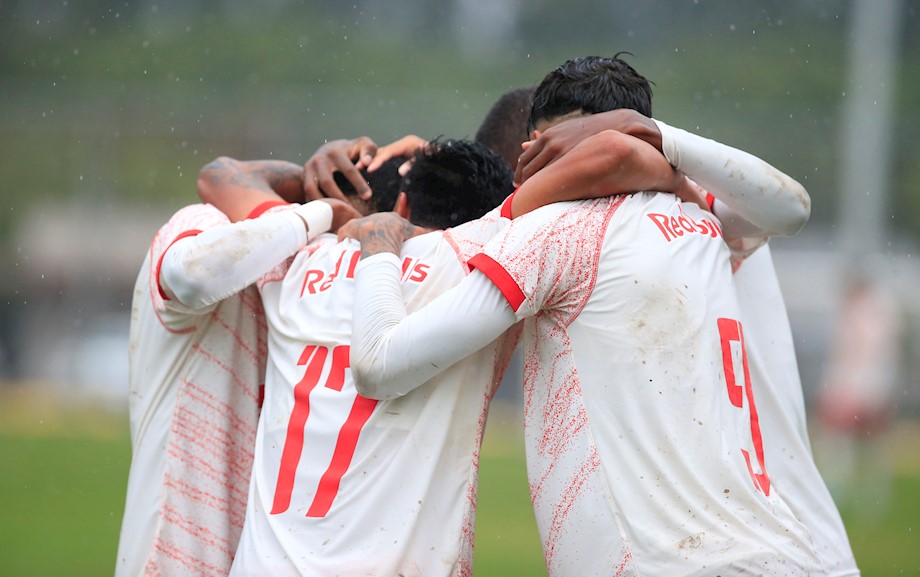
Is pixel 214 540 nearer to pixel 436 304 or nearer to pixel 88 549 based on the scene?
pixel 436 304

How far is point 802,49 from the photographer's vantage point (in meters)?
26.9

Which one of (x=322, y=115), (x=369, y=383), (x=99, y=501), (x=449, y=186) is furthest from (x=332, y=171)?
(x=322, y=115)

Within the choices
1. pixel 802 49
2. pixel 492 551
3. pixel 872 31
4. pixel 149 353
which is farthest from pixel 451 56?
pixel 149 353

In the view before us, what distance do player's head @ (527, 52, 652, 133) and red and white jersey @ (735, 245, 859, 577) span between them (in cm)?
70

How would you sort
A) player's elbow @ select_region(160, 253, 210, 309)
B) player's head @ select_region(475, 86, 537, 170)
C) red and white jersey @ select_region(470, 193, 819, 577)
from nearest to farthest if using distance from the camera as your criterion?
red and white jersey @ select_region(470, 193, 819, 577), player's elbow @ select_region(160, 253, 210, 309), player's head @ select_region(475, 86, 537, 170)

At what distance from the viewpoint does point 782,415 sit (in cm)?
341

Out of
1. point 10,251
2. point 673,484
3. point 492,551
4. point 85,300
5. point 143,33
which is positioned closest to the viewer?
point 673,484

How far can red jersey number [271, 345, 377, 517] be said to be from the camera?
9.65ft

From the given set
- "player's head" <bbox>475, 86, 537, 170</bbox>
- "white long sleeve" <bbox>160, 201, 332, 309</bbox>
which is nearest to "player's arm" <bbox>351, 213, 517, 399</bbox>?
"white long sleeve" <bbox>160, 201, 332, 309</bbox>

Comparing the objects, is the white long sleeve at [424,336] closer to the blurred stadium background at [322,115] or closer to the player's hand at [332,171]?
the player's hand at [332,171]

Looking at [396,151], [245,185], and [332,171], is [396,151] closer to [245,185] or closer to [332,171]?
[332,171]

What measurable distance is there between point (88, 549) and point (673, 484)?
9.38 meters

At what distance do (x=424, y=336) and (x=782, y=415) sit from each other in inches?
49.2

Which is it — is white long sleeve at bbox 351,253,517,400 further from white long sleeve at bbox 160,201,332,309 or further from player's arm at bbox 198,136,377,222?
player's arm at bbox 198,136,377,222
